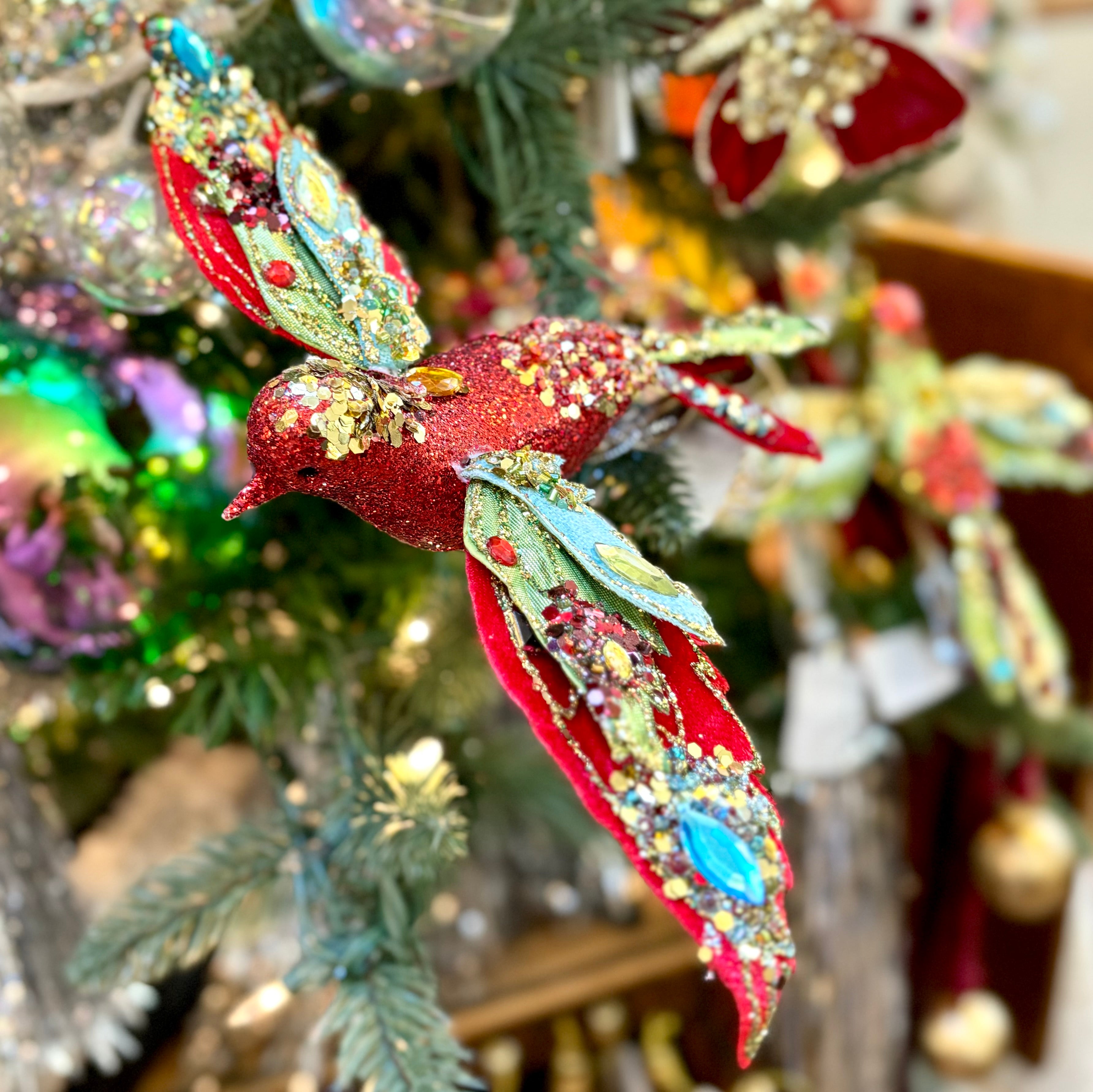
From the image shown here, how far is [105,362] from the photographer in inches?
15.4

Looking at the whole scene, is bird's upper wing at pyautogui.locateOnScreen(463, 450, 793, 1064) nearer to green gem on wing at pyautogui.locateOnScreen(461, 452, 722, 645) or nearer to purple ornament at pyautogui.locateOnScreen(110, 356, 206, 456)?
green gem on wing at pyautogui.locateOnScreen(461, 452, 722, 645)

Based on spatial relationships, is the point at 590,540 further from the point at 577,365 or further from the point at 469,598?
the point at 469,598

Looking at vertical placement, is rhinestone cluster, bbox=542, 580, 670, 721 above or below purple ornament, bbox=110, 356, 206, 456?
above

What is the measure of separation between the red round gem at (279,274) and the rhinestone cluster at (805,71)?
27 centimetres

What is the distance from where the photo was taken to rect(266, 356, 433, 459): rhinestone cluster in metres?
0.23

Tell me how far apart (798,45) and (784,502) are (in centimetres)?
25

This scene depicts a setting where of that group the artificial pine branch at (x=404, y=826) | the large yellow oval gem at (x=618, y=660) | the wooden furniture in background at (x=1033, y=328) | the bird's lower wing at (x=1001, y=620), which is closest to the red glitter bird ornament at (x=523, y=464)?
the large yellow oval gem at (x=618, y=660)

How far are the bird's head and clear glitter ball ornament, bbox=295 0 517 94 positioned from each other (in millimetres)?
146

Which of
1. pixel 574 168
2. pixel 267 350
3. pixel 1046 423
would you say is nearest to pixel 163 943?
pixel 267 350

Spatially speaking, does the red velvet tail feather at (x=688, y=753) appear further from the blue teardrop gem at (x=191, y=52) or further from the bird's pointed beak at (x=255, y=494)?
the blue teardrop gem at (x=191, y=52)

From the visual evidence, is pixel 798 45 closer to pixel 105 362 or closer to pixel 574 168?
pixel 574 168

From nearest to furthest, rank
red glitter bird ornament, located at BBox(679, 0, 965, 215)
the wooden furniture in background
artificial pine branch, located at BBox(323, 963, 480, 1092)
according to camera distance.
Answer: artificial pine branch, located at BBox(323, 963, 480, 1092), red glitter bird ornament, located at BBox(679, 0, 965, 215), the wooden furniture in background

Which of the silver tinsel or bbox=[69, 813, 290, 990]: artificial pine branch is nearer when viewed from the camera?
bbox=[69, 813, 290, 990]: artificial pine branch

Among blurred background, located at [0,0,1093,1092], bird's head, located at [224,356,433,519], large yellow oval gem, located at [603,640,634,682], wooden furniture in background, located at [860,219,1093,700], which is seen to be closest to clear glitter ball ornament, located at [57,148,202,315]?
blurred background, located at [0,0,1093,1092]
